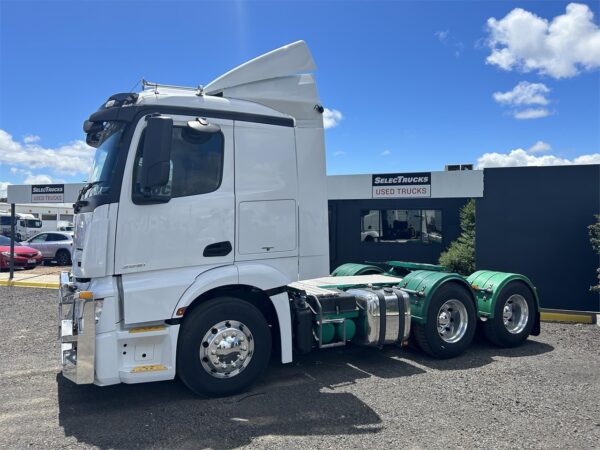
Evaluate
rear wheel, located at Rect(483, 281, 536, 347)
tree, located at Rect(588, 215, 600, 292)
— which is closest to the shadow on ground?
rear wheel, located at Rect(483, 281, 536, 347)

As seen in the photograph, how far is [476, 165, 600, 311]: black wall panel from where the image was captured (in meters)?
10.2

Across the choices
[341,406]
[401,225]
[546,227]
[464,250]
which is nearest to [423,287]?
[341,406]

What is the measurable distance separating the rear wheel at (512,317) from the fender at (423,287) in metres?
0.63

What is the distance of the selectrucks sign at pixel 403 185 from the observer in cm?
1362

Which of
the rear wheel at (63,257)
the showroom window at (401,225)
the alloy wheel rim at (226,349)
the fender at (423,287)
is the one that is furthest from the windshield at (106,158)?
the rear wheel at (63,257)

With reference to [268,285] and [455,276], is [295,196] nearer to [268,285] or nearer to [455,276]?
[268,285]

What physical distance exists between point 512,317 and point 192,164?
219 inches

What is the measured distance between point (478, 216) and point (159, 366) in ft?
28.5

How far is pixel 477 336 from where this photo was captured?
25.0 ft

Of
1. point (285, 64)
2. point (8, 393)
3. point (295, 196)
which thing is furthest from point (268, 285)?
point (8, 393)

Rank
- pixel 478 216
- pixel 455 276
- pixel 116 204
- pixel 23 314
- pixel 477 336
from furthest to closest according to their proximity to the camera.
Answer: pixel 478 216 → pixel 23 314 → pixel 477 336 → pixel 455 276 → pixel 116 204

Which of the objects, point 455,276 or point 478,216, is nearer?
point 455,276

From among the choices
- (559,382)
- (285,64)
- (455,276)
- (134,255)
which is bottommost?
(559,382)

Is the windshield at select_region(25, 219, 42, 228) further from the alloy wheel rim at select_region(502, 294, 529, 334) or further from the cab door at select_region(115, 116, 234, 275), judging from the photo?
the alloy wheel rim at select_region(502, 294, 529, 334)
